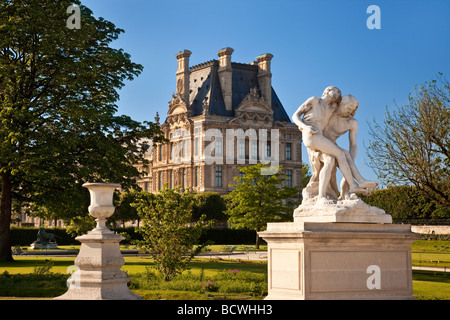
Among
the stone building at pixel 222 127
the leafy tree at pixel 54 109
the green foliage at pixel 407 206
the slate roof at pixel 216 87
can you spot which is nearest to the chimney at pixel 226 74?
the stone building at pixel 222 127

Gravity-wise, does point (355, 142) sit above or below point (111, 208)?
above

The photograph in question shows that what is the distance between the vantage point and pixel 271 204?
1730 inches

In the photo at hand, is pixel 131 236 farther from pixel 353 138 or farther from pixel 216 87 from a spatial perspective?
pixel 353 138

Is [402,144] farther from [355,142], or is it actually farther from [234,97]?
[234,97]

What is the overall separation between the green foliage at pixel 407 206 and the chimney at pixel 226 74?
3227 cm

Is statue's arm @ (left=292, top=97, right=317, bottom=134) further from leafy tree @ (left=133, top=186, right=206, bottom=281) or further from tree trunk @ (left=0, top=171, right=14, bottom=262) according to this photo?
tree trunk @ (left=0, top=171, right=14, bottom=262)

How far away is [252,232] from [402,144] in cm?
2885

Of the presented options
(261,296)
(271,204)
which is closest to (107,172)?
(261,296)

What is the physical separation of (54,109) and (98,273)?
576 inches

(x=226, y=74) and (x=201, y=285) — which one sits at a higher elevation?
(x=226, y=74)

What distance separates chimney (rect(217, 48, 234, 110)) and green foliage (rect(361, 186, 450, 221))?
32.3 metres

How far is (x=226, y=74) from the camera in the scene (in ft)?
257

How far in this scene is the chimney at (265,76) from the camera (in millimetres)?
80375

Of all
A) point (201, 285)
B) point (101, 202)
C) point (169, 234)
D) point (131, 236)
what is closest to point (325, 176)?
point (101, 202)
